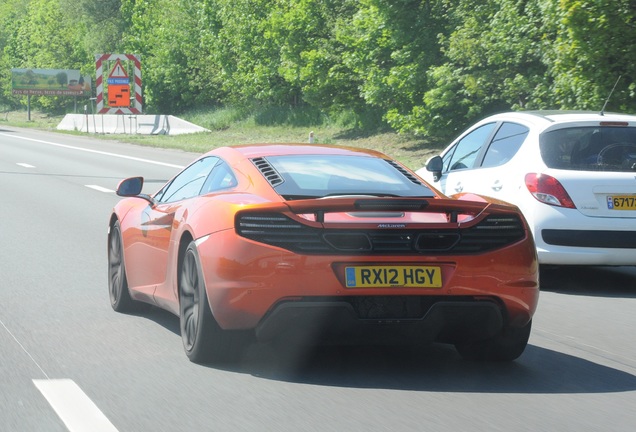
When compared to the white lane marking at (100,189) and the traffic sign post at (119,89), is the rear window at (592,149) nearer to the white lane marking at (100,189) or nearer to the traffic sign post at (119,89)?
the white lane marking at (100,189)

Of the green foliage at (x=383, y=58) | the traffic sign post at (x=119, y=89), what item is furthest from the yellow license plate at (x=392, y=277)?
the traffic sign post at (x=119, y=89)

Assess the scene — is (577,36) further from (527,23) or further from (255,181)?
(255,181)

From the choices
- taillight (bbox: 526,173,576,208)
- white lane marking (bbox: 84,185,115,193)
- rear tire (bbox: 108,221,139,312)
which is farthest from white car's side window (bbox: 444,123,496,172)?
white lane marking (bbox: 84,185,115,193)

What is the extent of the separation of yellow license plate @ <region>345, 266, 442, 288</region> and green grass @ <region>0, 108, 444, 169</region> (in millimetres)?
20423

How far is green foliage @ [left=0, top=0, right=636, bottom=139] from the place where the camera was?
19719mm

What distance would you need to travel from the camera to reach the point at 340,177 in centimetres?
695

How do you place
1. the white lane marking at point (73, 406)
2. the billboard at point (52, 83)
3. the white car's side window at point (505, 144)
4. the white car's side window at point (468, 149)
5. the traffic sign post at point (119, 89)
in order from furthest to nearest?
the billboard at point (52, 83)
the traffic sign post at point (119, 89)
the white car's side window at point (468, 149)
the white car's side window at point (505, 144)
the white lane marking at point (73, 406)

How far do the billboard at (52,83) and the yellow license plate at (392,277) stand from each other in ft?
245

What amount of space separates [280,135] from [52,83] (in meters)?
41.3

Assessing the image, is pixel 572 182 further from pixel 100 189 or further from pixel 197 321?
pixel 100 189

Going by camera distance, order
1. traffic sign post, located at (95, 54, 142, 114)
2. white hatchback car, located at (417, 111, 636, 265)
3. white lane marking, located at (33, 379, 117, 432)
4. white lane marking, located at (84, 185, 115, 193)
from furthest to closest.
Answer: traffic sign post, located at (95, 54, 142, 114) → white lane marking, located at (84, 185, 115, 193) → white hatchback car, located at (417, 111, 636, 265) → white lane marking, located at (33, 379, 117, 432)

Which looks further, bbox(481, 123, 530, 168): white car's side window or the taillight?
bbox(481, 123, 530, 168): white car's side window

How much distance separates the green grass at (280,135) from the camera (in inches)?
1294

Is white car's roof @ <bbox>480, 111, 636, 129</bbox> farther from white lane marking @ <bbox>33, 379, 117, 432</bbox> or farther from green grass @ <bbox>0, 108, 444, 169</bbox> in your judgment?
green grass @ <bbox>0, 108, 444, 169</bbox>
